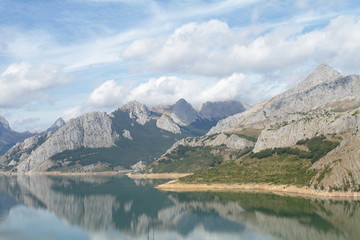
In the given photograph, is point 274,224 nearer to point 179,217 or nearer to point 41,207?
point 179,217

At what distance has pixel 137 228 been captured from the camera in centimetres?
13750

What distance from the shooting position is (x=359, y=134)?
589 ft

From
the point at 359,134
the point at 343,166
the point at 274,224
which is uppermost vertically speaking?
the point at 359,134

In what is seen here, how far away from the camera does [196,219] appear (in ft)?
482

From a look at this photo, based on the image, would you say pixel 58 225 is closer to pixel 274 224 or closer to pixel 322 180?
pixel 274 224

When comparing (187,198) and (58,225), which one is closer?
(58,225)

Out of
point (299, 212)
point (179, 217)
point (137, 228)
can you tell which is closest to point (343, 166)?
point (299, 212)

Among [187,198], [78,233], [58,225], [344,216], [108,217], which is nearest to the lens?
[344,216]

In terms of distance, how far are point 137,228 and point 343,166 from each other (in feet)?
275

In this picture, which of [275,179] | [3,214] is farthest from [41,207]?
[275,179]

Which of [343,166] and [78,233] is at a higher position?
[343,166]

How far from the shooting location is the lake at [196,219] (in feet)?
395

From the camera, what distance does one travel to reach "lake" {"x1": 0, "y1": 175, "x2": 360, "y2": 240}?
120 metres

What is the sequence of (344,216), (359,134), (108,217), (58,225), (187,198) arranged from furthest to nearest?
(187,198)
(359,134)
(108,217)
(58,225)
(344,216)
